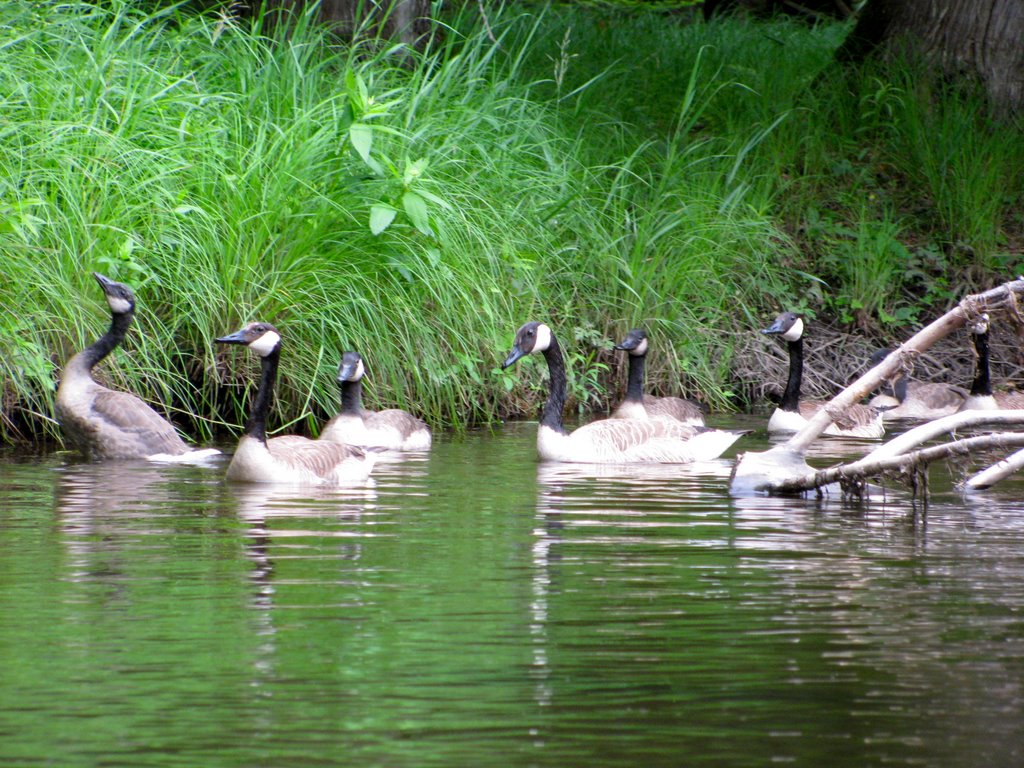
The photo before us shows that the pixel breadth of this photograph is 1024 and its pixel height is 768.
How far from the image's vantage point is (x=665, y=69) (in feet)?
57.4

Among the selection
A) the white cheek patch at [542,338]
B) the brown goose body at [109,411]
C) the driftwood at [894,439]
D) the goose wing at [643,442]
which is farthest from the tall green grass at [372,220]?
the driftwood at [894,439]

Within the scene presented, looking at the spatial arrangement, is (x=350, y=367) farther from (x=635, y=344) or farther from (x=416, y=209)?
(x=635, y=344)

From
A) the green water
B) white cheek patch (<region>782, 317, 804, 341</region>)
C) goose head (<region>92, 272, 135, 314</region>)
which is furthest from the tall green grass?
the green water

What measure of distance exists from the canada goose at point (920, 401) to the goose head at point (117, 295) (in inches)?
281

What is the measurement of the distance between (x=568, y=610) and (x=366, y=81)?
8187 mm

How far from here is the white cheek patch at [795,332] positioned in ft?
44.5

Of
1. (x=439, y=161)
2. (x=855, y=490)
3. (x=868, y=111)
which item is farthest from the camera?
(x=868, y=111)

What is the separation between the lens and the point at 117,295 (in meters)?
9.96

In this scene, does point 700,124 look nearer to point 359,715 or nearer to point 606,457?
point 606,457

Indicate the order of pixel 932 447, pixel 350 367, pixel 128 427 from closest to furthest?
pixel 932 447
pixel 128 427
pixel 350 367

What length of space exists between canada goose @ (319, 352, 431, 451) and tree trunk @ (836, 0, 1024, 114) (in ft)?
31.0

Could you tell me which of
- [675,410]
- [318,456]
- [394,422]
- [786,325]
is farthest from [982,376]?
[318,456]

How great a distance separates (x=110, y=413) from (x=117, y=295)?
0.75m

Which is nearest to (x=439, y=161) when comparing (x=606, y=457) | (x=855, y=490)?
(x=606, y=457)
